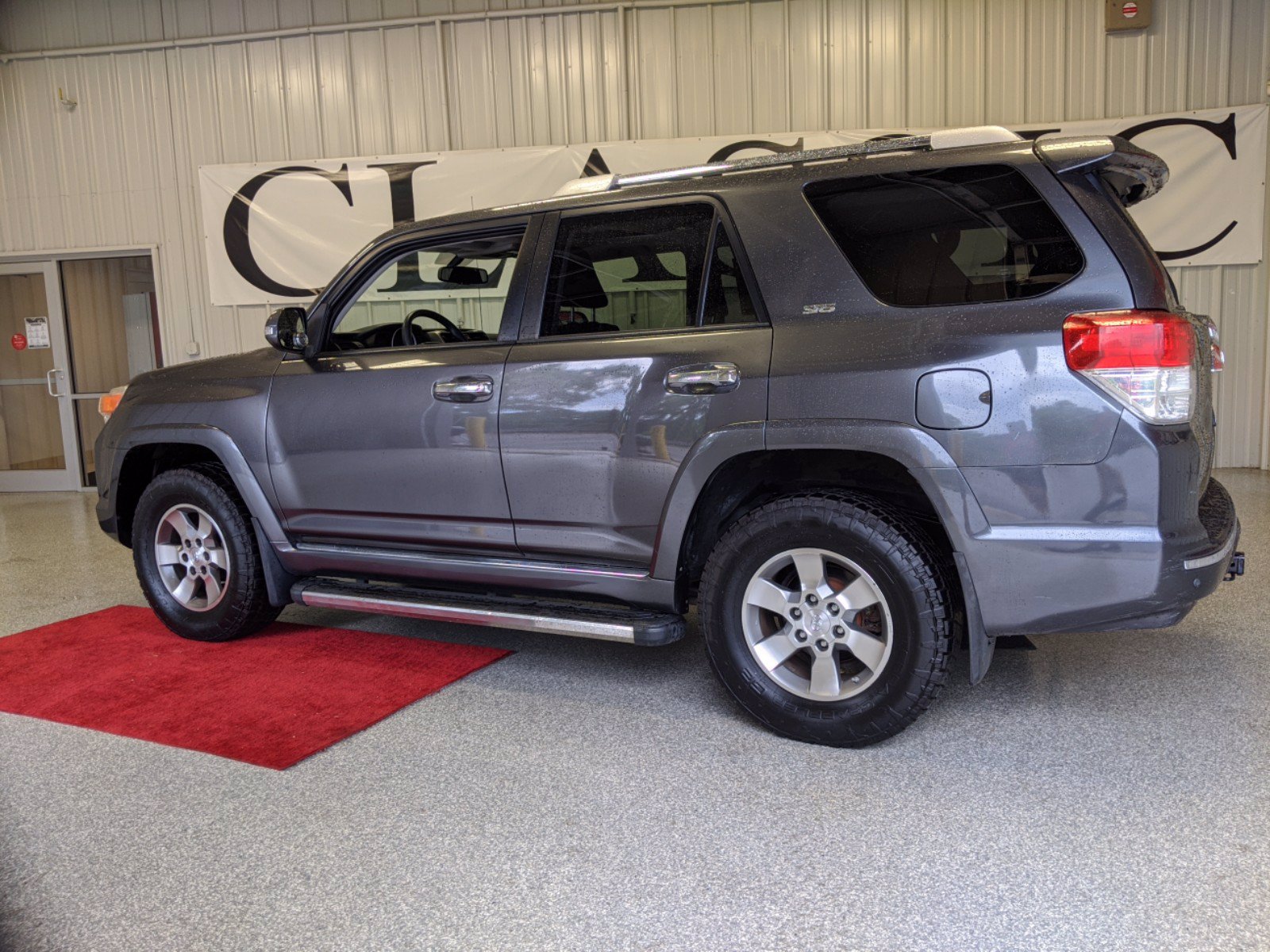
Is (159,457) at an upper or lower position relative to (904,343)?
lower

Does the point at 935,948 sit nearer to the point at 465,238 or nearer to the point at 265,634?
the point at 465,238

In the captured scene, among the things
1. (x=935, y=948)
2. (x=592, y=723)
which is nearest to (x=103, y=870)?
(x=592, y=723)

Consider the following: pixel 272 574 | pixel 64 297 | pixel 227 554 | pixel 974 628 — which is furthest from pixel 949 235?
pixel 64 297

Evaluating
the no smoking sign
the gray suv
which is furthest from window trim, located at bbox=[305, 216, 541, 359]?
the no smoking sign

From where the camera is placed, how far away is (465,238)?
3.42m

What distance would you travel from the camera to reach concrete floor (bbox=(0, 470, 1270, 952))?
73.9 inches

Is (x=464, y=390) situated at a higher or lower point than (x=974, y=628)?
higher

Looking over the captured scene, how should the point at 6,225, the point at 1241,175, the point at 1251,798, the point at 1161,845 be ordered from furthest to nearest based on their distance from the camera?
the point at 6,225 → the point at 1241,175 → the point at 1251,798 → the point at 1161,845

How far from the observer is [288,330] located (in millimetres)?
3473

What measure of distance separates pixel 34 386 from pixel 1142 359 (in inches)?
399

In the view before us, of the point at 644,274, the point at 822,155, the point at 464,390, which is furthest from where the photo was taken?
the point at 464,390

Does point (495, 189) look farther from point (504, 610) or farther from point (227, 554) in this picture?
point (504, 610)

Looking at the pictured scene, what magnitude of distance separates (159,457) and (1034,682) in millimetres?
3673

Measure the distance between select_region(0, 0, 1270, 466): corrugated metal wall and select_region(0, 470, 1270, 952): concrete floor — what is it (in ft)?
19.4
